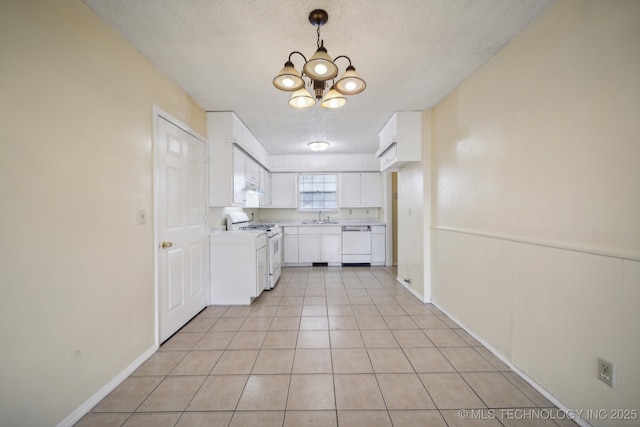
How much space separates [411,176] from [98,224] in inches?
133

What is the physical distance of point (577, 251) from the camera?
1382 mm

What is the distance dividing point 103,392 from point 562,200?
3076 millimetres

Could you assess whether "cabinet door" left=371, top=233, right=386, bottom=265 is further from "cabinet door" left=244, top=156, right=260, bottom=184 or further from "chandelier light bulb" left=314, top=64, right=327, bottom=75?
"chandelier light bulb" left=314, top=64, right=327, bottom=75

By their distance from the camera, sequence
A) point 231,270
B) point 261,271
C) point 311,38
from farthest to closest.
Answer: point 261,271 → point 231,270 → point 311,38

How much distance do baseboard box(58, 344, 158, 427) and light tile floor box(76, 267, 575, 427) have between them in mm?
33

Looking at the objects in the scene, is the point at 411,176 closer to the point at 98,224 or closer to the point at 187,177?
the point at 187,177

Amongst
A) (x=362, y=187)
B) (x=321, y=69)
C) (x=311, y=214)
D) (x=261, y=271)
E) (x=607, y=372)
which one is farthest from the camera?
(x=311, y=214)

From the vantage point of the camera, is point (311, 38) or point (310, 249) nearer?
point (311, 38)

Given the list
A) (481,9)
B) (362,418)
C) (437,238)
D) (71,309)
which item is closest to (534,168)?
(481,9)

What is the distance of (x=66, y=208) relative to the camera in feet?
4.57

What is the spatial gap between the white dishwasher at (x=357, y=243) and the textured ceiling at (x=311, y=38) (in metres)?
2.97

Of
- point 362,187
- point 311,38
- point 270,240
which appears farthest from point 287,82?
point 362,187

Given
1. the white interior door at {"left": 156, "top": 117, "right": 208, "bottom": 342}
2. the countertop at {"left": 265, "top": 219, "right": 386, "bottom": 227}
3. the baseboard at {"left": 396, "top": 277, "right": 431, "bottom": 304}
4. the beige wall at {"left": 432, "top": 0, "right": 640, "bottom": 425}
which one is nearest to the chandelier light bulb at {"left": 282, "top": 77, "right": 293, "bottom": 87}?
the white interior door at {"left": 156, "top": 117, "right": 208, "bottom": 342}

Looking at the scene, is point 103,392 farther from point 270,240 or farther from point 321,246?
point 321,246
